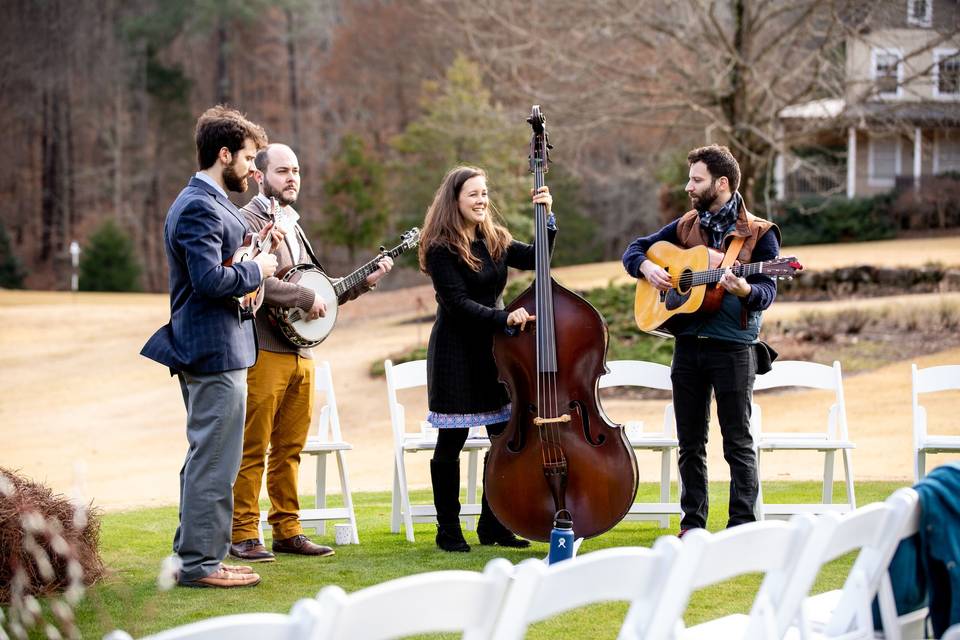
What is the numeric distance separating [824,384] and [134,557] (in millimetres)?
4171

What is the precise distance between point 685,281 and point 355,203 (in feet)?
91.5

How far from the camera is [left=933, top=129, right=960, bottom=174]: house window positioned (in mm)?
31439

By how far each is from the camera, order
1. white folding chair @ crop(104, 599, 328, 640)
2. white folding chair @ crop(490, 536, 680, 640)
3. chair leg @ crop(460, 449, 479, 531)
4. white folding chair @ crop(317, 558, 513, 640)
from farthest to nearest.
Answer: chair leg @ crop(460, 449, 479, 531)
white folding chair @ crop(490, 536, 680, 640)
white folding chair @ crop(317, 558, 513, 640)
white folding chair @ crop(104, 599, 328, 640)

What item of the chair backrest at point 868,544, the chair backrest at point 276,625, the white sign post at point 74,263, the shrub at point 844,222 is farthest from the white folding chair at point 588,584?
the shrub at point 844,222

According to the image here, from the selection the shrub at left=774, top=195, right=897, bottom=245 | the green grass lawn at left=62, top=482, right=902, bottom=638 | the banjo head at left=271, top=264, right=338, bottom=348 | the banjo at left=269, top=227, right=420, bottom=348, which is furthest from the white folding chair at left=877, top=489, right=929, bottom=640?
the shrub at left=774, top=195, right=897, bottom=245

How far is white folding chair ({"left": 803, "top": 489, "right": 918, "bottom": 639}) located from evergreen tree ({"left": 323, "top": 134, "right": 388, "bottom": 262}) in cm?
3018

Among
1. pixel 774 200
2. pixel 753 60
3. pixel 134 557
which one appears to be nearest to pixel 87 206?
pixel 774 200

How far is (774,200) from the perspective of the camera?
3011 centimetres

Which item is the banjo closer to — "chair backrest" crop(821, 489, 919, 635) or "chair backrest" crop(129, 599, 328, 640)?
"chair backrest" crop(821, 489, 919, 635)

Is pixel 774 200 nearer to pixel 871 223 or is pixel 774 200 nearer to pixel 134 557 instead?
pixel 871 223

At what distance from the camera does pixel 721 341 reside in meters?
5.91

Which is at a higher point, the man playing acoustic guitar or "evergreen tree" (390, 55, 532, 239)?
"evergreen tree" (390, 55, 532, 239)

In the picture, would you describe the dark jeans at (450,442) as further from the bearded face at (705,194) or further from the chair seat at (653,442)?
the bearded face at (705,194)

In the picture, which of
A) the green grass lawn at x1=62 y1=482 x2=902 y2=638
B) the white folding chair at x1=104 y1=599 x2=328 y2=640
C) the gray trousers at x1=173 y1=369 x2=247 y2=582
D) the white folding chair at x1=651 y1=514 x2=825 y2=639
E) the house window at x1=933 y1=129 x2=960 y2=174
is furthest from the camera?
the house window at x1=933 y1=129 x2=960 y2=174
